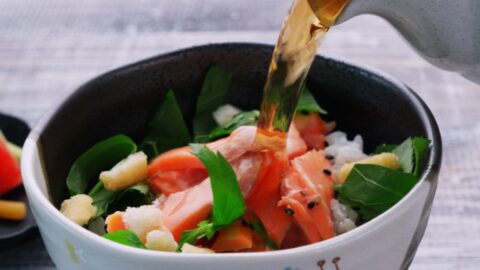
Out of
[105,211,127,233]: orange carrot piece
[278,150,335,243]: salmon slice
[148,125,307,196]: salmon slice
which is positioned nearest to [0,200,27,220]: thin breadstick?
[148,125,307,196]: salmon slice

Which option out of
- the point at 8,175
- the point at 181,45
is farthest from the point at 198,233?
the point at 181,45

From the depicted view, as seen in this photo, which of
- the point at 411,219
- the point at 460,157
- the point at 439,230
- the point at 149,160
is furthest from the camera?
the point at 460,157

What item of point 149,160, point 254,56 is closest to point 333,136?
point 254,56

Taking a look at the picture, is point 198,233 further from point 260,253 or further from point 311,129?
point 311,129

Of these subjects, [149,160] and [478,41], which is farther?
[149,160]

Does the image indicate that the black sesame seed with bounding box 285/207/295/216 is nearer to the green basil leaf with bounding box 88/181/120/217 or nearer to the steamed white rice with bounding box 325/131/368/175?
the steamed white rice with bounding box 325/131/368/175

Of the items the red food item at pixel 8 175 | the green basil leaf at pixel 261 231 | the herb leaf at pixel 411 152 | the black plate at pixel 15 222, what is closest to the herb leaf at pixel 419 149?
the herb leaf at pixel 411 152

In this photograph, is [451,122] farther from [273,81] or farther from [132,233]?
[132,233]

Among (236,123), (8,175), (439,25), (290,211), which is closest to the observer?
(439,25)
